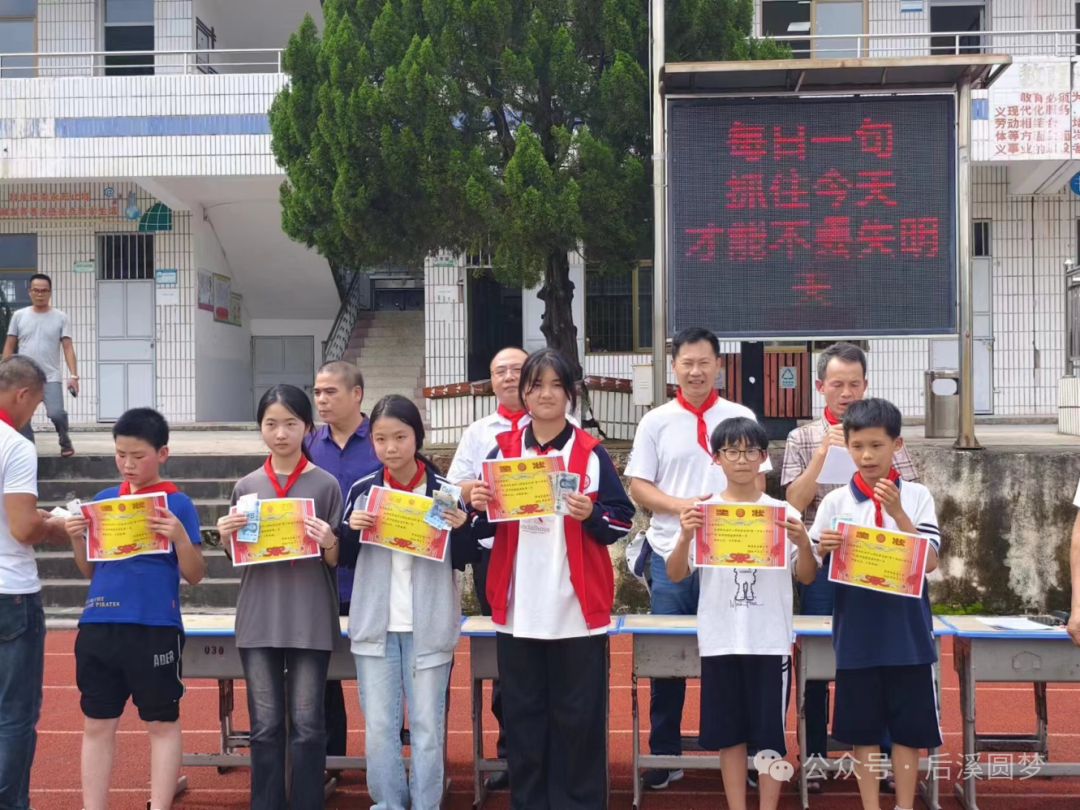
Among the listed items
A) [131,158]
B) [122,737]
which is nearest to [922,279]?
[122,737]

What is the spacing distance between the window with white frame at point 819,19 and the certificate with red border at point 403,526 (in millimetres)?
13188

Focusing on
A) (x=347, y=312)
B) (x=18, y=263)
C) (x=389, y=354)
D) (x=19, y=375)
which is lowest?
(x=19, y=375)

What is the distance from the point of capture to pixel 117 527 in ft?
12.9

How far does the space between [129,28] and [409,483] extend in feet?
46.2

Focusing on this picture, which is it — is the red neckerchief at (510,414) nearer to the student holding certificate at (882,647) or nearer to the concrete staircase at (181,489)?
the student holding certificate at (882,647)

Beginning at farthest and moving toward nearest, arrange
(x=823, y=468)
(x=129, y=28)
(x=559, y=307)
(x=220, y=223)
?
(x=220, y=223), (x=129, y=28), (x=559, y=307), (x=823, y=468)

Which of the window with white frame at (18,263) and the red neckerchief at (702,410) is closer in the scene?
the red neckerchief at (702,410)

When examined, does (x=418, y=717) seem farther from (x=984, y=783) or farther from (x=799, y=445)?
(x=984, y=783)

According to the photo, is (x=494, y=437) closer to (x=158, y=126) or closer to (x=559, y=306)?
(x=559, y=306)

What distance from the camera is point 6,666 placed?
392 cm

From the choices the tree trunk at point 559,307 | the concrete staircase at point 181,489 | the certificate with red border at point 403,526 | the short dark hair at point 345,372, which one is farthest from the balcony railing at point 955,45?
the certificate with red border at point 403,526

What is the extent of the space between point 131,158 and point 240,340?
4.00 metres

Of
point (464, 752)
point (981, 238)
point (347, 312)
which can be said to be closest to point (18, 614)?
point (464, 752)

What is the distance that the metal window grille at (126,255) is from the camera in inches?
631
